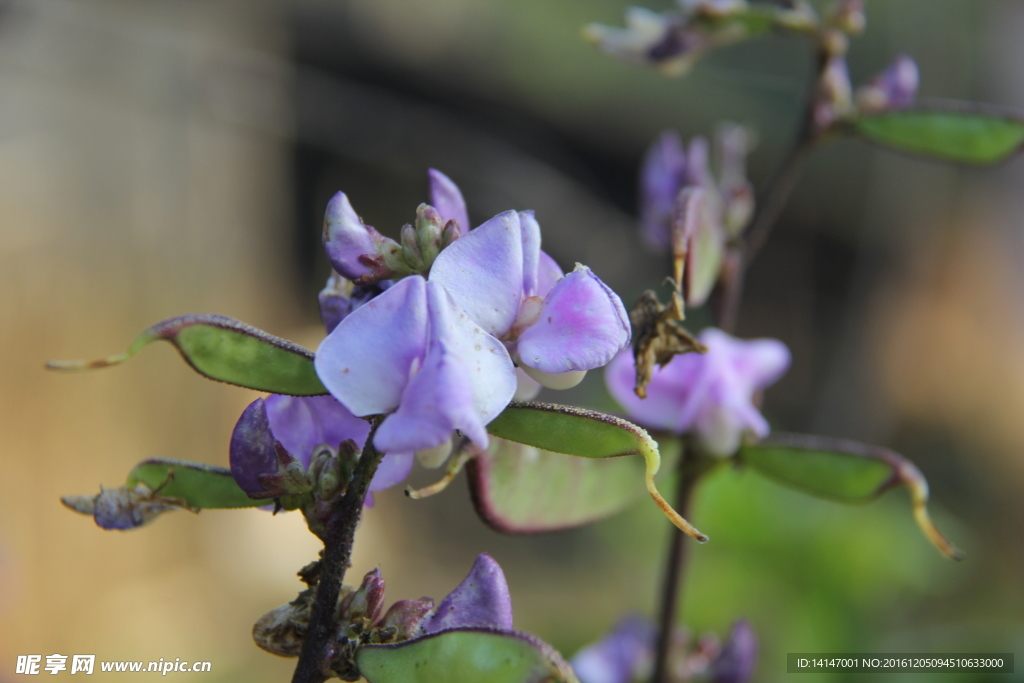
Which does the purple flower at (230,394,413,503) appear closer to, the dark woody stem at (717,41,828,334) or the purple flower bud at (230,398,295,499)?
the purple flower bud at (230,398,295,499)

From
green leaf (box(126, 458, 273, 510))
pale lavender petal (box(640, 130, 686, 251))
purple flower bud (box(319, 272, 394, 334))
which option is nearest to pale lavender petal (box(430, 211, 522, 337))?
Result: purple flower bud (box(319, 272, 394, 334))

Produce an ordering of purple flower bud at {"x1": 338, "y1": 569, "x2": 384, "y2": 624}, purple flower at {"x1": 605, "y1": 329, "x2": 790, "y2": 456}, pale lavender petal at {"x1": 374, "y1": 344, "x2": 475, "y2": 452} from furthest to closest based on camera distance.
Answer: purple flower at {"x1": 605, "y1": 329, "x2": 790, "y2": 456} → purple flower bud at {"x1": 338, "y1": 569, "x2": 384, "y2": 624} → pale lavender petal at {"x1": 374, "y1": 344, "x2": 475, "y2": 452}

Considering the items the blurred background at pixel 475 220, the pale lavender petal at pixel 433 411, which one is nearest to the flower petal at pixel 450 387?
the pale lavender petal at pixel 433 411

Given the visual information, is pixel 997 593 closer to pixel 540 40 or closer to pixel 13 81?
pixel 540 40

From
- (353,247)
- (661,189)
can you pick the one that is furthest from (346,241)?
(661,189)

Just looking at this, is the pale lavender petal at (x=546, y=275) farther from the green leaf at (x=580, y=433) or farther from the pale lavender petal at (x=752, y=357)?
the pale lavender petal at (x=752, y=357)

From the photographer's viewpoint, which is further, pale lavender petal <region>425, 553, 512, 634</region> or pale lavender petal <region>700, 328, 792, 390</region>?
pale lavender petal <region>700, 328, 792, 390</region>

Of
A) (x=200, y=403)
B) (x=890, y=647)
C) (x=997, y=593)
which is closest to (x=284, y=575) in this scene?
(x=200, y=403)
